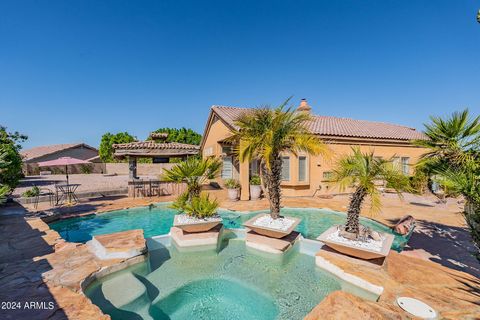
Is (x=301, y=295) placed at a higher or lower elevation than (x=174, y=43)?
lower

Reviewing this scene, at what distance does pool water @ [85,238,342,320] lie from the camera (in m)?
4.46

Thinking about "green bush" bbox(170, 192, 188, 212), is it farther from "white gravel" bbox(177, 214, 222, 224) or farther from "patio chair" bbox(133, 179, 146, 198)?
"patio chair" bbox(133, 179, 146, 198)

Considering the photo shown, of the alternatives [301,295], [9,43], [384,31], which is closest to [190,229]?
[301,295]

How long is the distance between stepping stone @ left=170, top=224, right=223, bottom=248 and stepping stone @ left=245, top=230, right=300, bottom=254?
130 centimetres

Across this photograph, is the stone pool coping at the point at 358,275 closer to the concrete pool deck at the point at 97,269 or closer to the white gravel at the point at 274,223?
the concrete pool deck at the point at 97,269

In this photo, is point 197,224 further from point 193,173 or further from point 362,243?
point 362,243

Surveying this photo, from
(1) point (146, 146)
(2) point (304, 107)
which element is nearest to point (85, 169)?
(1) point (146, 146)

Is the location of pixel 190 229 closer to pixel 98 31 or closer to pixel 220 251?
pixel 220 251

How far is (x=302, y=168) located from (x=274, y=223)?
9596 mm

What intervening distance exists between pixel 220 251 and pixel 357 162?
5506 mm

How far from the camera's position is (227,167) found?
18.8m

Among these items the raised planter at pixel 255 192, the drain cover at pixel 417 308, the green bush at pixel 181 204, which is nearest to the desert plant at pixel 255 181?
the raised planter at pixel 255 192

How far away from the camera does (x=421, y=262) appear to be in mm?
5848

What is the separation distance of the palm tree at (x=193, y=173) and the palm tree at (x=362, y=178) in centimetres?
493
